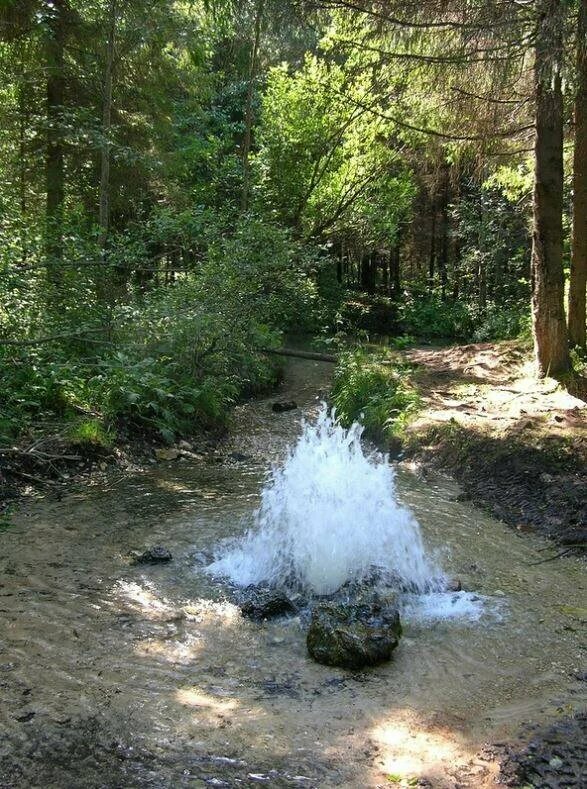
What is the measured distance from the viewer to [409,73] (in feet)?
31.7

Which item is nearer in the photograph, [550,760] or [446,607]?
[550,760]

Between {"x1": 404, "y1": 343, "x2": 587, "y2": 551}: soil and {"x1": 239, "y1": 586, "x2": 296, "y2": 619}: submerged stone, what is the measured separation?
9.12 ft

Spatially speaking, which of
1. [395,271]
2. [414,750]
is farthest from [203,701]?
[395,271]

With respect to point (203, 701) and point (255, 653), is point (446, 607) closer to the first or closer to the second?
point (255, 653)

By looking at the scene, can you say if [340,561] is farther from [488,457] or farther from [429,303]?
[429,303]

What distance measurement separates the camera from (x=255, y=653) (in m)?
4.05

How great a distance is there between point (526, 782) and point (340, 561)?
237 cm

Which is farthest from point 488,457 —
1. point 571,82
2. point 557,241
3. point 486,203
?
point 486,203

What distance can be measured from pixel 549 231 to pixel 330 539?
6058 millimetres

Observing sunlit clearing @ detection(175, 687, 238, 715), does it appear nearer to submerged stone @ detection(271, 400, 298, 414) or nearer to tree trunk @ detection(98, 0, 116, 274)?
submerged stone @ detection(271, 400, 298, 414)

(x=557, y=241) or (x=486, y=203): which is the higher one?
(x=486, y=203)

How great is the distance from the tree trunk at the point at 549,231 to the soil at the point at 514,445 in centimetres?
59

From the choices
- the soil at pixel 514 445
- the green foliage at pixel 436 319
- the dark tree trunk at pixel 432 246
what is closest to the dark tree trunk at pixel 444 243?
the dark tree trunk at pixel 432 246

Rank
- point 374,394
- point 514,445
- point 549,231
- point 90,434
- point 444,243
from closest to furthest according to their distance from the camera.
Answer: point 514,445
point 90,434
point 549,231
point 374,394
point 444,243
